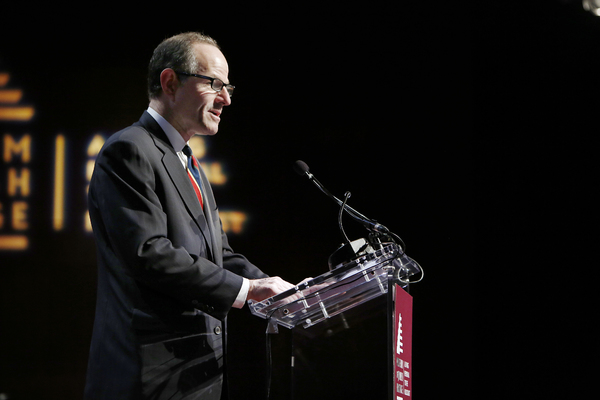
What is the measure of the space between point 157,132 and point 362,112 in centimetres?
191

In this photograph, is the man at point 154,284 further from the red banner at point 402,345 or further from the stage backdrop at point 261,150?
the stage backdrop at point 261,150

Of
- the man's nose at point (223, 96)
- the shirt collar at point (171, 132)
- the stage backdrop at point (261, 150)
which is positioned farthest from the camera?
the stage backdrop at point (261, 150)

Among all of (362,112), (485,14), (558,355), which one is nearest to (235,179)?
(362,112)

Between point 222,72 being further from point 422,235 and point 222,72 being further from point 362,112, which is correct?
point 422,235

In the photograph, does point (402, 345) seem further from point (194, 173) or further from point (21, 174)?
point (21, 174)

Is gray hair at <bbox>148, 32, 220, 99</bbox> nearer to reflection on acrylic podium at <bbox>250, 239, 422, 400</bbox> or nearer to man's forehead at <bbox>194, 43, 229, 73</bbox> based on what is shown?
man's forehead at <bbox>194, 43, 229, 73</bbox>

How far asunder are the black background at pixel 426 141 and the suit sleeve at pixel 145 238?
1.73 m

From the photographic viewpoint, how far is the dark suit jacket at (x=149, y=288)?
55.6 inches

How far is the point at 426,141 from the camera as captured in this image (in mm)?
3424

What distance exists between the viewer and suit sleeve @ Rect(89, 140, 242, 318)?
1.40 meters

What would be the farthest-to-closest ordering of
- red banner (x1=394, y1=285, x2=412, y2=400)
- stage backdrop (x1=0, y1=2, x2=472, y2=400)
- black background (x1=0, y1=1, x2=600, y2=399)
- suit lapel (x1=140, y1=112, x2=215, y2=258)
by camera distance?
black background (x1=0, y1=1, x2=600, y2=399) → stage backdrop (x1=0, y1=2, x2=472, y2=400) → suit lapel (x1=140, y1=112, x2=215, y2=258) → red banner (x1=394, y1=285, x2=412, y2=400)

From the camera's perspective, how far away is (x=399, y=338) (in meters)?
1.36

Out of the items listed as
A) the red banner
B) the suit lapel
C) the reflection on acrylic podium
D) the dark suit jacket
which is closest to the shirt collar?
the suit lapel

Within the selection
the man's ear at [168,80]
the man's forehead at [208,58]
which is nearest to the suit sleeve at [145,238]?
the man's ear at [168,80]
